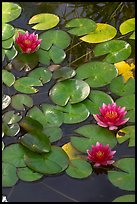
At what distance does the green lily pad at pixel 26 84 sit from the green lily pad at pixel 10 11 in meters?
0.50

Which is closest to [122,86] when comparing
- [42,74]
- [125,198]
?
[42,74]

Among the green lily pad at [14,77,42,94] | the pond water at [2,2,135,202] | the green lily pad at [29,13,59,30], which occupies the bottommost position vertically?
the pond water at [2,2,135,202]

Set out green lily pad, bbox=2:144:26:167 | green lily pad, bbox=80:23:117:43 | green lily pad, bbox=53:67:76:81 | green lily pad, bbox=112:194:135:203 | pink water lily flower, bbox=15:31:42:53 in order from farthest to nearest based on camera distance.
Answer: green lily pad, bbox=80:23:117:43 → pink water lily flower, bbox=15:31:42:53 → green lily pad, bbox=53:67:76:81 → green lily pad, bbox=2:144:26:167 → green lily pad, bbox=112:194:135:203

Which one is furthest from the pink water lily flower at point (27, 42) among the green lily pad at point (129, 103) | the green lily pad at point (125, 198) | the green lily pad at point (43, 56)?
the green lily pad at point (125, 198)

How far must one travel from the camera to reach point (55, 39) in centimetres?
233

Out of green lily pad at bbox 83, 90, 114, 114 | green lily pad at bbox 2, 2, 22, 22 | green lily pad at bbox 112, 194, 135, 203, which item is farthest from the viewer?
green lily pad at bbox 2, 2, 22, 22

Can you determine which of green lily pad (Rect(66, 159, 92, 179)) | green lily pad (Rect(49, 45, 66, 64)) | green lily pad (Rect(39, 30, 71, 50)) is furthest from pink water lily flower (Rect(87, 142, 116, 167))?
green lily pad (Rect(39, 30, 71, 50))

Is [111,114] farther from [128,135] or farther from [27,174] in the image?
[27,174]

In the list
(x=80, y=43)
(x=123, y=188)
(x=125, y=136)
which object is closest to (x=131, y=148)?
(x=125, y=136)

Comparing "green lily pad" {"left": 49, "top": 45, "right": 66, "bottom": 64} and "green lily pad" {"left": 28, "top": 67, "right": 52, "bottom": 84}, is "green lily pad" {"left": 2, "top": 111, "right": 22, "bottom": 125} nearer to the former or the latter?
"green lily pad" {"left": 28, "top": 67, "right": 52, "bottom": 84}

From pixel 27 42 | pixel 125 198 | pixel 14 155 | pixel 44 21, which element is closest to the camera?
pixel 125 198

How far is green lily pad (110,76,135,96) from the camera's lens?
2041mm

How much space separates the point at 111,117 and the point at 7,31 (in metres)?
0.82

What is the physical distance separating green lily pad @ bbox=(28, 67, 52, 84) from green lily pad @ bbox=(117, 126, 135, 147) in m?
0.44
